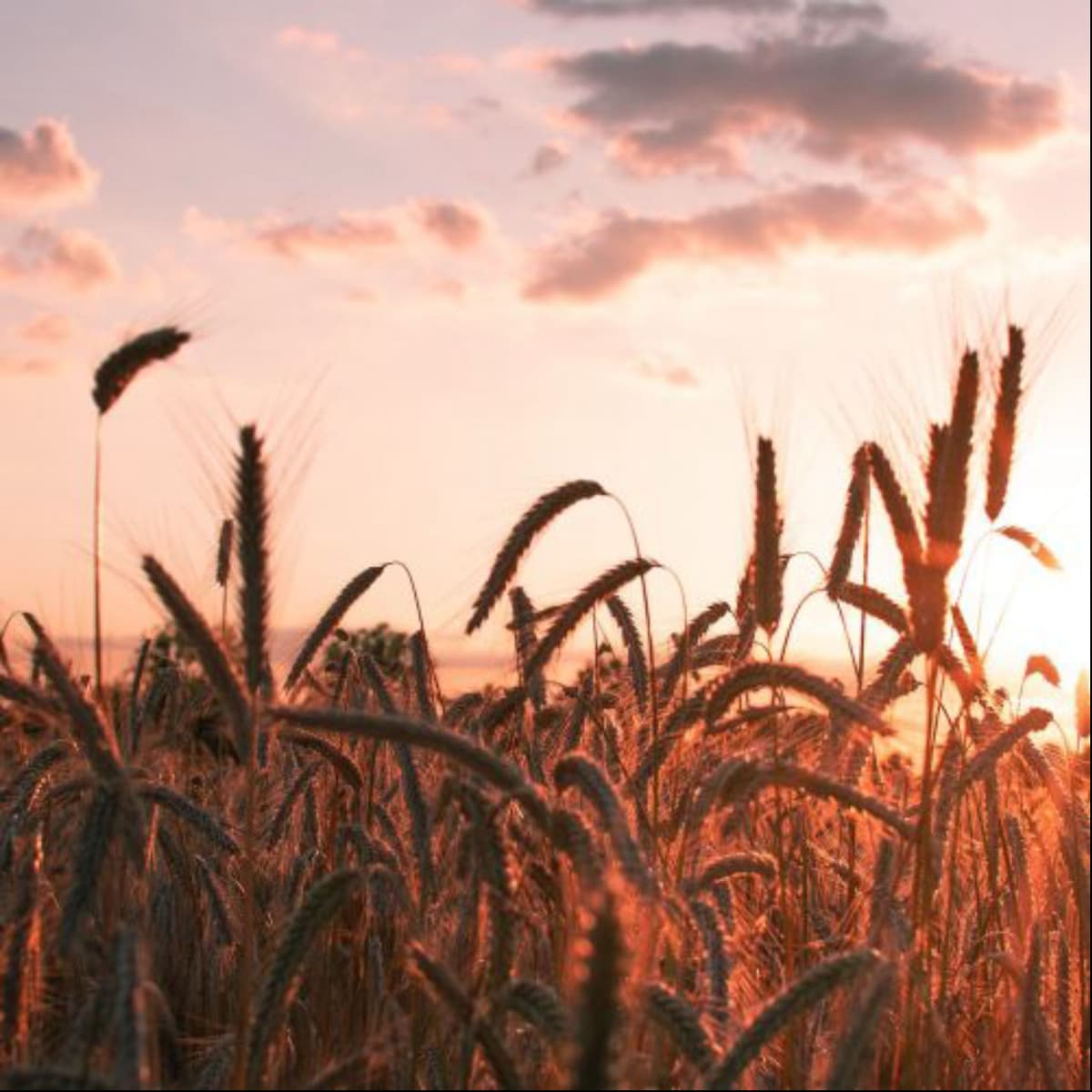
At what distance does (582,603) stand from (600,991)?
8.48 ft

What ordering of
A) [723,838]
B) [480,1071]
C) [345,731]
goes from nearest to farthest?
[345,731] < [480,1071] < [723,838]

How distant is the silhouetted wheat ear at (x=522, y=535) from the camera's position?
5242mm

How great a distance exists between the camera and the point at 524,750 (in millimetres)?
6074

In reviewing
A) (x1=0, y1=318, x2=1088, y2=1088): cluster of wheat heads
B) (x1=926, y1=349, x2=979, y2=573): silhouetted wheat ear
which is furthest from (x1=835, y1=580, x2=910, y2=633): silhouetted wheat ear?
(x1=926, y1=349, x2=979, y2=573): silhouetted wheat ear

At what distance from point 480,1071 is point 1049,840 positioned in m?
2.38

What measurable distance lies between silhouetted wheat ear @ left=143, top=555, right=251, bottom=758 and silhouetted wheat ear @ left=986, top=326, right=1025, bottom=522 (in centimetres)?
227

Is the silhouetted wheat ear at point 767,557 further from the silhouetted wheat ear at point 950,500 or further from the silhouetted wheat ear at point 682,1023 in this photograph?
the silhouetted wheat ear at point 682,1023

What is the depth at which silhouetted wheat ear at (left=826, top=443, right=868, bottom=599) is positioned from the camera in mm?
5812

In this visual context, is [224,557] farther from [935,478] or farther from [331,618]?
[935,478]

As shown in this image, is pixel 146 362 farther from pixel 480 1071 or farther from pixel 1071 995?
pixel 1071 995

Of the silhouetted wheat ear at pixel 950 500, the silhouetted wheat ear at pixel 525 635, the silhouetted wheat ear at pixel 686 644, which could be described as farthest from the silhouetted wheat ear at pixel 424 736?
the silhouetted wheat ear at pixel 525 635

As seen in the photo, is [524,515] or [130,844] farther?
[524,515]

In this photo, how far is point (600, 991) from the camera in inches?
96.2

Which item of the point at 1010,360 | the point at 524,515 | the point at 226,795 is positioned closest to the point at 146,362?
the point at 524,515
